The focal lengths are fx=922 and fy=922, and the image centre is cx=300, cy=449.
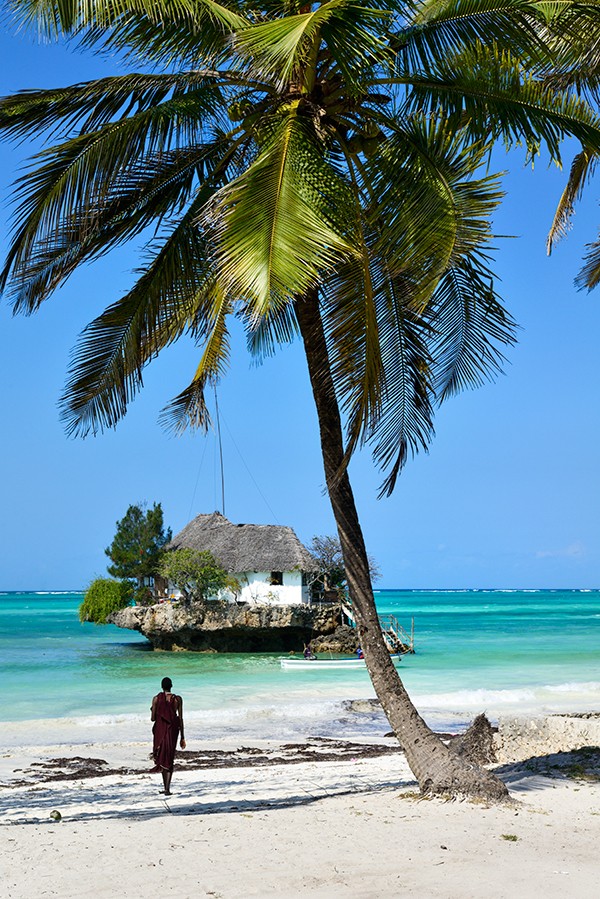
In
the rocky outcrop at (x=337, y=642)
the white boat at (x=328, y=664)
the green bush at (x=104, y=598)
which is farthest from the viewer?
the green bush at (x=104, y=598)

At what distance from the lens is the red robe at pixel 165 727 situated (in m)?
10.6

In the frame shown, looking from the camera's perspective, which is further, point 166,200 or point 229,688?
point 229,688

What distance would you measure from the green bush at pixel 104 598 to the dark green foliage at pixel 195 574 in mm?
5319

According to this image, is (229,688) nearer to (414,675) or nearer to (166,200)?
(414,675)

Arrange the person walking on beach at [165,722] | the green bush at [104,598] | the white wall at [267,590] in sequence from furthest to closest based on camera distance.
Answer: the green bush at [104,598], the white wall at [267,590], the person walking on beach at [165,722]

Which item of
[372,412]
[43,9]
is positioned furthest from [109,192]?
[372,412]

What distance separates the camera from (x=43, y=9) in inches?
304

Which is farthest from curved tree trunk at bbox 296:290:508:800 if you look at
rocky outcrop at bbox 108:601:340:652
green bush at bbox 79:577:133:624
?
green bush at bbox 79:577:133:624

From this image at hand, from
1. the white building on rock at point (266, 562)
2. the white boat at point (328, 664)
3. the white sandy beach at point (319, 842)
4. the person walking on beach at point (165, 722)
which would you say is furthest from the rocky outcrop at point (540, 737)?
the white building on rock at point (266, 562)

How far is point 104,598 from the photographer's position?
160 feet

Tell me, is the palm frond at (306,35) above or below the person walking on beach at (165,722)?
above

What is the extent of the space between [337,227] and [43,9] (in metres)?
3.07

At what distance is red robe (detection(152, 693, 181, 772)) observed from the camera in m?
10.6

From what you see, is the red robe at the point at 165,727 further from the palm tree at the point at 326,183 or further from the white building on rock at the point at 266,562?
the white building on rock at the point at 266,562
